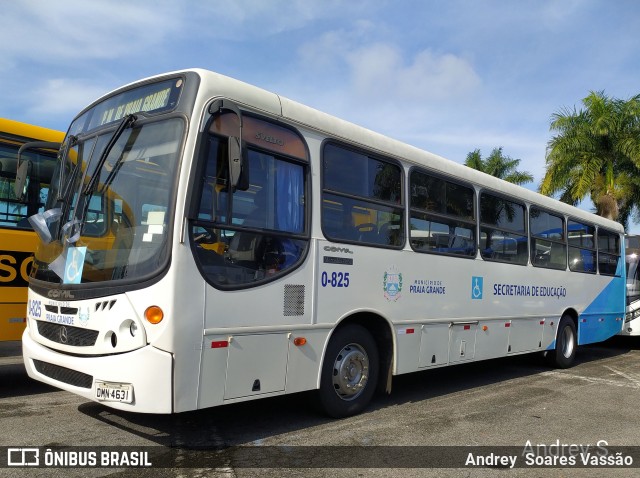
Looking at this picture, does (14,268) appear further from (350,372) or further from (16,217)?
(350,372)

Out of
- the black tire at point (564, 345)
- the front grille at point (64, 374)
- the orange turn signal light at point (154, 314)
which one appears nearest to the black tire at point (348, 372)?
the orange turn signal light at point (154, 314)

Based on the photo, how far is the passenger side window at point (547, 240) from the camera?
31.0 feet

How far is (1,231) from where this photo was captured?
6531mm

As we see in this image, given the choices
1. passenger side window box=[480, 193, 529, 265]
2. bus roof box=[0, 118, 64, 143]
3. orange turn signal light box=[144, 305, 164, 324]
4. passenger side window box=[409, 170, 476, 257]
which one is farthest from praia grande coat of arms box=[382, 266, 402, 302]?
bus roof box=[0, 118, 64, 143]

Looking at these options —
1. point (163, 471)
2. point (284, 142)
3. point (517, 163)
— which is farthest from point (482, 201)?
point (517, 163)

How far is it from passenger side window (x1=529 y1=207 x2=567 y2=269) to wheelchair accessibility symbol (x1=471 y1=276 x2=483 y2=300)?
1.92 m

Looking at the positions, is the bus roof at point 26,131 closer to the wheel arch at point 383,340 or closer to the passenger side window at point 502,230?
the wheel arch at point 383,340

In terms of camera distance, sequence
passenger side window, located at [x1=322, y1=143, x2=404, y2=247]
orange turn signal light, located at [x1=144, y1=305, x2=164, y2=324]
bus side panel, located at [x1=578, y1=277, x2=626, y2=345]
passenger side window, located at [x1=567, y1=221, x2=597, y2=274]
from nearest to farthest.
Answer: orange turn signal light, located at [x1=144, y1=305, x2=164, y2=324] < passenger side window, located at [x1=322, y1=143, x2=404, y2=247] < passenger side window, located at [x1=567, y1=221, x2=597, y2=274] < bus side panel, located at [x1=578, y1=277, x2=626, y2=345]

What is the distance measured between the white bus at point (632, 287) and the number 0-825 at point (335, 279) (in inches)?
393

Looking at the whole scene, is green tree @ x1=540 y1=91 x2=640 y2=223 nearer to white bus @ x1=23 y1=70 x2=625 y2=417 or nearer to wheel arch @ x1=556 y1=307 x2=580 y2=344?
wheel arch @ x1=556 y1=307 x2=580 y2=344

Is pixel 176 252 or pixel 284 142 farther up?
pixel 284 142

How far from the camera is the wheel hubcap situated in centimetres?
575

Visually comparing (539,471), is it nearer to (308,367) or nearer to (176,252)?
(308,367)

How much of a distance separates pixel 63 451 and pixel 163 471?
0.98 metres
